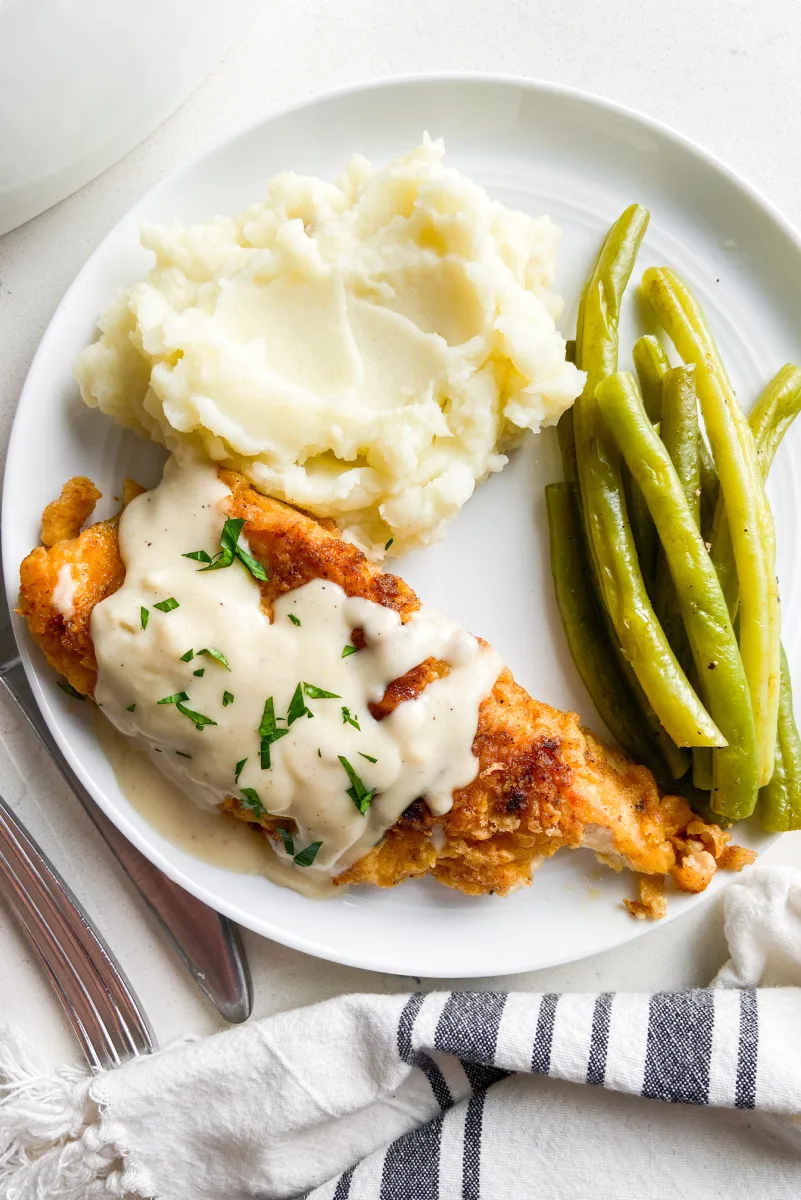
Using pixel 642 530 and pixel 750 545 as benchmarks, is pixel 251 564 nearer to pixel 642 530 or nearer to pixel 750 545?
pixel 642 530

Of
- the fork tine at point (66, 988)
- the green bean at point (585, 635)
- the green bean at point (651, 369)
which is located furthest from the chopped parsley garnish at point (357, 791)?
the green bean at point (651, 369)

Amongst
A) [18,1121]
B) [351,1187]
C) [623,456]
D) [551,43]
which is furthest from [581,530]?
[18,1121]

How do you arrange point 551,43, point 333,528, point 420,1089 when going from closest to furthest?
1. point 333,528
2. point 420,1089
3. point 551,43

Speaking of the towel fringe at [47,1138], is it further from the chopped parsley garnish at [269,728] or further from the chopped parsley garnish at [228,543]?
the chopped parsley garnish at [228,543]

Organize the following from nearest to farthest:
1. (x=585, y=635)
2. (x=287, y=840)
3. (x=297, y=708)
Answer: (x=297, y=708) < (x=287, y=840) < (x=585, y=635)

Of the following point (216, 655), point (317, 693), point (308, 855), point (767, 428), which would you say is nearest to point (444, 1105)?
point (308, 855)

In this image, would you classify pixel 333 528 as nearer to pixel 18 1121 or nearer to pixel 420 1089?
pixel 420 1089
